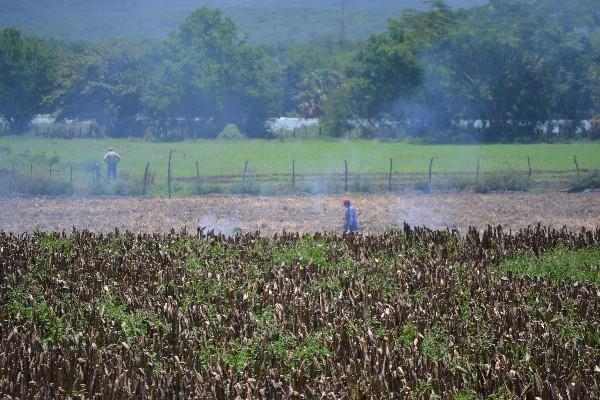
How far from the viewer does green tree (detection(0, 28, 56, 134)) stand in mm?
53688

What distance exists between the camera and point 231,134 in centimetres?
6425

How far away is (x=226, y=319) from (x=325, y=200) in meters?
18.4

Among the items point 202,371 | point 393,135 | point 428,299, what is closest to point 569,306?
point 428,299

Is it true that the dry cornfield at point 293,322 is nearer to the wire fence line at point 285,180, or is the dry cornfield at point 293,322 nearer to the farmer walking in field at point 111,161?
the wire fence line at point 285,180

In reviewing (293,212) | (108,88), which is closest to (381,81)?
(108,88)

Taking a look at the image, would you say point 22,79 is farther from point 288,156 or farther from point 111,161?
point 111,161

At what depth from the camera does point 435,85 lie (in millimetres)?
51750

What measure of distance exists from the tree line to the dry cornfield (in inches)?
1236

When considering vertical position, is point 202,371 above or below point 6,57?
below

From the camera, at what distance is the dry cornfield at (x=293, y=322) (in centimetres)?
896

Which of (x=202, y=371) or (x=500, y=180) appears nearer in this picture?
(x=202, y=371)

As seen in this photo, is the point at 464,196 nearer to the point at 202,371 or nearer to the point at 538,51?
the point at 538,51

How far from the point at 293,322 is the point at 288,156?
36797 mm

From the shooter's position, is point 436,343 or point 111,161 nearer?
point 436,343
